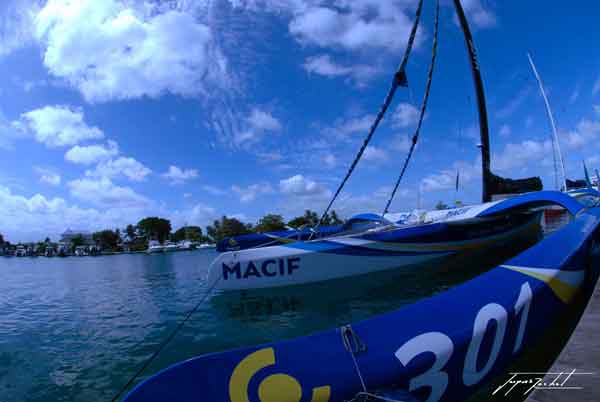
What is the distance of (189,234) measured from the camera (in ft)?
260

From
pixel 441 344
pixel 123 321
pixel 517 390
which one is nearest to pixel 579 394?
pixel 441 344

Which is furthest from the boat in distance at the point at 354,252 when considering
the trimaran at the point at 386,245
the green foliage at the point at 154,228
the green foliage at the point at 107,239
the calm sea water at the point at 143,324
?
the green foliage at the point at 107,239

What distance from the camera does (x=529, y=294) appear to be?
7.35 feet

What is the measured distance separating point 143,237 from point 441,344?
83.8 meters

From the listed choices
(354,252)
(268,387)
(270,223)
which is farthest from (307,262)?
(270,223)

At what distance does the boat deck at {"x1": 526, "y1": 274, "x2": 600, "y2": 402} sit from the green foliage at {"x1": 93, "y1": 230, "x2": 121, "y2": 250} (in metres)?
90.9

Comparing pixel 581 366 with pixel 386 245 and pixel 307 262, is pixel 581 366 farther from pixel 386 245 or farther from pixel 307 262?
pixel 386 245

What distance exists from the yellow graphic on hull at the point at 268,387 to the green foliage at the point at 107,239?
296 ft

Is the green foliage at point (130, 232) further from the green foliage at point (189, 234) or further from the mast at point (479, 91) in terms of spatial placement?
the mast at point (479, 91)

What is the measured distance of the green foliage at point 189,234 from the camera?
259 feet

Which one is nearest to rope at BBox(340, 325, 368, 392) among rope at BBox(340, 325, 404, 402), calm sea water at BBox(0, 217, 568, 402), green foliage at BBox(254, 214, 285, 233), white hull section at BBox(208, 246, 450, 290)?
rope at BBox(340, 325, 404, 402)

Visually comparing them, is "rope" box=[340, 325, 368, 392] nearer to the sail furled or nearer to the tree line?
the sail furled

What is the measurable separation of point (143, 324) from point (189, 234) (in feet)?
264

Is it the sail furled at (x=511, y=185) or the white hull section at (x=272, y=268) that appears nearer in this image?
the white hull section at (x=272, y=268)
